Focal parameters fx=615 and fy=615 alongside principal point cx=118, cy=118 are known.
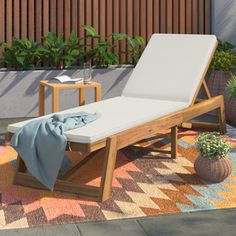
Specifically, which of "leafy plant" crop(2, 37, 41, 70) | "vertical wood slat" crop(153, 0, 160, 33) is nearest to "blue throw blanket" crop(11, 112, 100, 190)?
"leafy plant" crop(2, 37, 41, 70)

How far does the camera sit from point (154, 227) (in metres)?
3.54

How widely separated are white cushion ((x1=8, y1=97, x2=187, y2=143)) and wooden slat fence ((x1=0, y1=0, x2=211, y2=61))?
7.57 feet

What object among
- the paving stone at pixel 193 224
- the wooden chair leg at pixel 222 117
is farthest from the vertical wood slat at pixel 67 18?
the paving stone at pixel 193 224

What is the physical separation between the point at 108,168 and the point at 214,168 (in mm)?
860

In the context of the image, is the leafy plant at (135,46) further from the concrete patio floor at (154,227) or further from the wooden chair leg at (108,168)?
the concrete patio floor at (154,227)

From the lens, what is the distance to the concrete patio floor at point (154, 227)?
3.44m

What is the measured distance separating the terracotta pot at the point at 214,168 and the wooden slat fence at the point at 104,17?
143 inches

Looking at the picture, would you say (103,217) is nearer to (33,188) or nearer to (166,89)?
(33,188)

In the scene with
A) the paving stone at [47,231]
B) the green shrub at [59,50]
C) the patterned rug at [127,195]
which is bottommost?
the paving stone at [47,231]

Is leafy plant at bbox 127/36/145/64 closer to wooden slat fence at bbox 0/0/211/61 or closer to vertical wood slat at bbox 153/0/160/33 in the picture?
wooden slat fence at bbox 0/0/211/61

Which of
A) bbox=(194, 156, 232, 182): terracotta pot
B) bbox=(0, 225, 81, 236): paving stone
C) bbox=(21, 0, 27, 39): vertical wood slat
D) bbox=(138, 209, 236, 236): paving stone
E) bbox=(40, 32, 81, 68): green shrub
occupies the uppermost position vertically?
bbox=(21, 0, 27, 39): vertical wood slat

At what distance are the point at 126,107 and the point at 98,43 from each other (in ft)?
8.93

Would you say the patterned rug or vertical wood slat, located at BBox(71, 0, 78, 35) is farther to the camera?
vertical wood slat, located at BBox(71, 0, 78, 35)

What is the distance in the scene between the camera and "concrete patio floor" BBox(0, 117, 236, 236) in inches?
135
